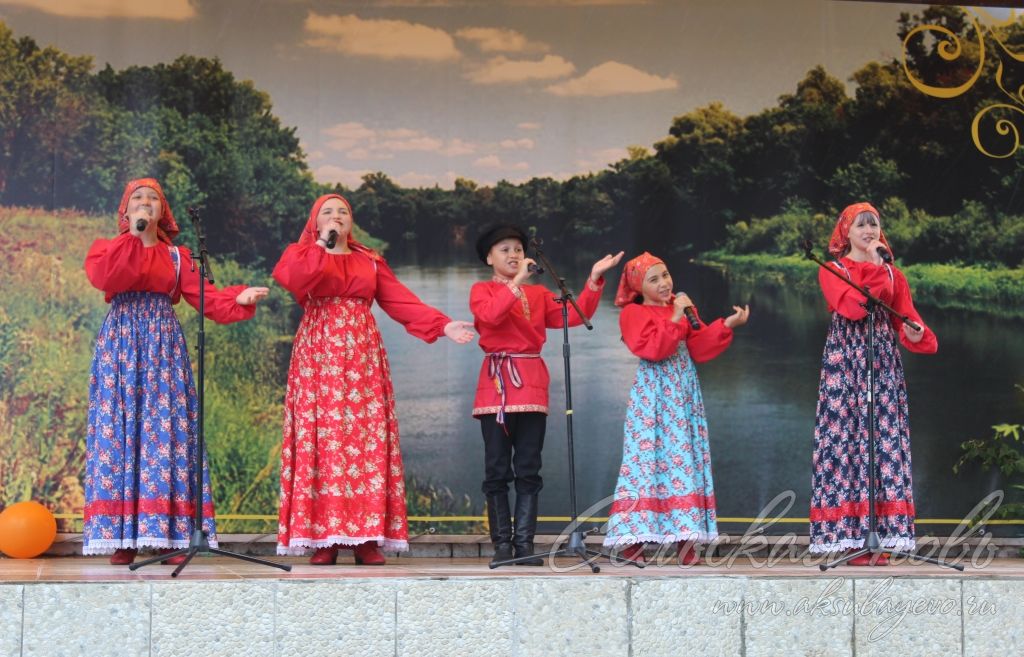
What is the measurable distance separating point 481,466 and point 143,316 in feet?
7.06

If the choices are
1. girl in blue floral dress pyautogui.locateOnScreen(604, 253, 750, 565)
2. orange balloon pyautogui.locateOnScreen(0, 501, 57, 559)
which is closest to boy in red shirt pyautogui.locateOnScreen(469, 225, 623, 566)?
girl in blue floral dress pyautogui.locateOnScreen(604, 253, 750, 565)

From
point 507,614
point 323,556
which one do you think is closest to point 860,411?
point 507,614

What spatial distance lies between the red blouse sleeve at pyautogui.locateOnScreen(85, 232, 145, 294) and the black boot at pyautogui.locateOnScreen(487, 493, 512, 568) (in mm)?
1822

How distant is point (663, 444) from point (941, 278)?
239cm

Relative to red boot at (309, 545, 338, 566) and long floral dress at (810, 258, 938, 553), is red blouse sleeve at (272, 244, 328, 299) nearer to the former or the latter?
red boot at (309, 545, 338, 566)

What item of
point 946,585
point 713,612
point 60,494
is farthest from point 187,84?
point 946,585

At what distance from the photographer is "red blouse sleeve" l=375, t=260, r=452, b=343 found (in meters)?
6.03

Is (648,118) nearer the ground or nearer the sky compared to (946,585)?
nearer the sky

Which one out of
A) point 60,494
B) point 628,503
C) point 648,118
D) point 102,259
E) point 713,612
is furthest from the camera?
point 648,118

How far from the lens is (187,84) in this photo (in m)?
7.20

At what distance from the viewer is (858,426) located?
6.04 meters

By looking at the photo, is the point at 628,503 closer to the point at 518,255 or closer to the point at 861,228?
the point at 518,255

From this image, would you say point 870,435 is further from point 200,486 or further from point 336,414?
point 200,486

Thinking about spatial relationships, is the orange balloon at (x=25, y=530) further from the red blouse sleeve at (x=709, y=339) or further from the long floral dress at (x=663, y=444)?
the red blouse sleeve at (x=709, y=339)
